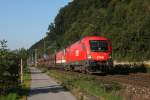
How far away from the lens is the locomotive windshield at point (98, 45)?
38531 millimetres

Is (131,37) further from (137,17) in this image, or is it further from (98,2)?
(98,2)

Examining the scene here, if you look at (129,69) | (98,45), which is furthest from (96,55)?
(129,69)

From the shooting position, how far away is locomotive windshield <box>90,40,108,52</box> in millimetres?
38531

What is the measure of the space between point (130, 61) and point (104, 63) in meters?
15.4

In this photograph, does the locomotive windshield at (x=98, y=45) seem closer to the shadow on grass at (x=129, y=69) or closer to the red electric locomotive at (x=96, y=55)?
the red electric locomotive at (x=96, y=55)

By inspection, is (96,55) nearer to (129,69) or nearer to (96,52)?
(96,52)

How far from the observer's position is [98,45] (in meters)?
38.8

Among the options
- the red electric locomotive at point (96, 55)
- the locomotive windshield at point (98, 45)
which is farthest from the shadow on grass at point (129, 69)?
the locomotive windshield at point (98, 45)

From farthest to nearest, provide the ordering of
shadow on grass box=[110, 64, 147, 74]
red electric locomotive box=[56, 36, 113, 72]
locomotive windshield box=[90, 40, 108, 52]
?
1. shadow on grass box=[110, 64, 147, 74]
2. locomotive windshield box=[90, 40, 108, 52]
3. red electric locomotive box=[56, 36, 113, 72]

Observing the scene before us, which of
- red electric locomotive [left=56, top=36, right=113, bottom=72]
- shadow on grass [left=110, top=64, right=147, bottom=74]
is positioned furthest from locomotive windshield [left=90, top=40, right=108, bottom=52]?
shadow on grass [left=110, top=64, right=147, bottom=74]

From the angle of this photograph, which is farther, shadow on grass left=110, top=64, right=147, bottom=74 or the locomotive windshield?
shadow on grass left=110, top=64, right=147, bottom=74

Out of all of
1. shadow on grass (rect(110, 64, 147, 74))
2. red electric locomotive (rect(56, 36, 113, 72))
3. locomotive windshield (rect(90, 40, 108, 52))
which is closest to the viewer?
red electric locomotive (rect(56, 36, 113, 72))

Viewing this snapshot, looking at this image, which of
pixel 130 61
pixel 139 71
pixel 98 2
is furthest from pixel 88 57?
pixel 98 2

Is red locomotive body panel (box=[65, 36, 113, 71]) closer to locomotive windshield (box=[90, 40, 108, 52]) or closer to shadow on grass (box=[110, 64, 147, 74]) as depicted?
locomotive windshield (box=[90, 40, 108, 52])
